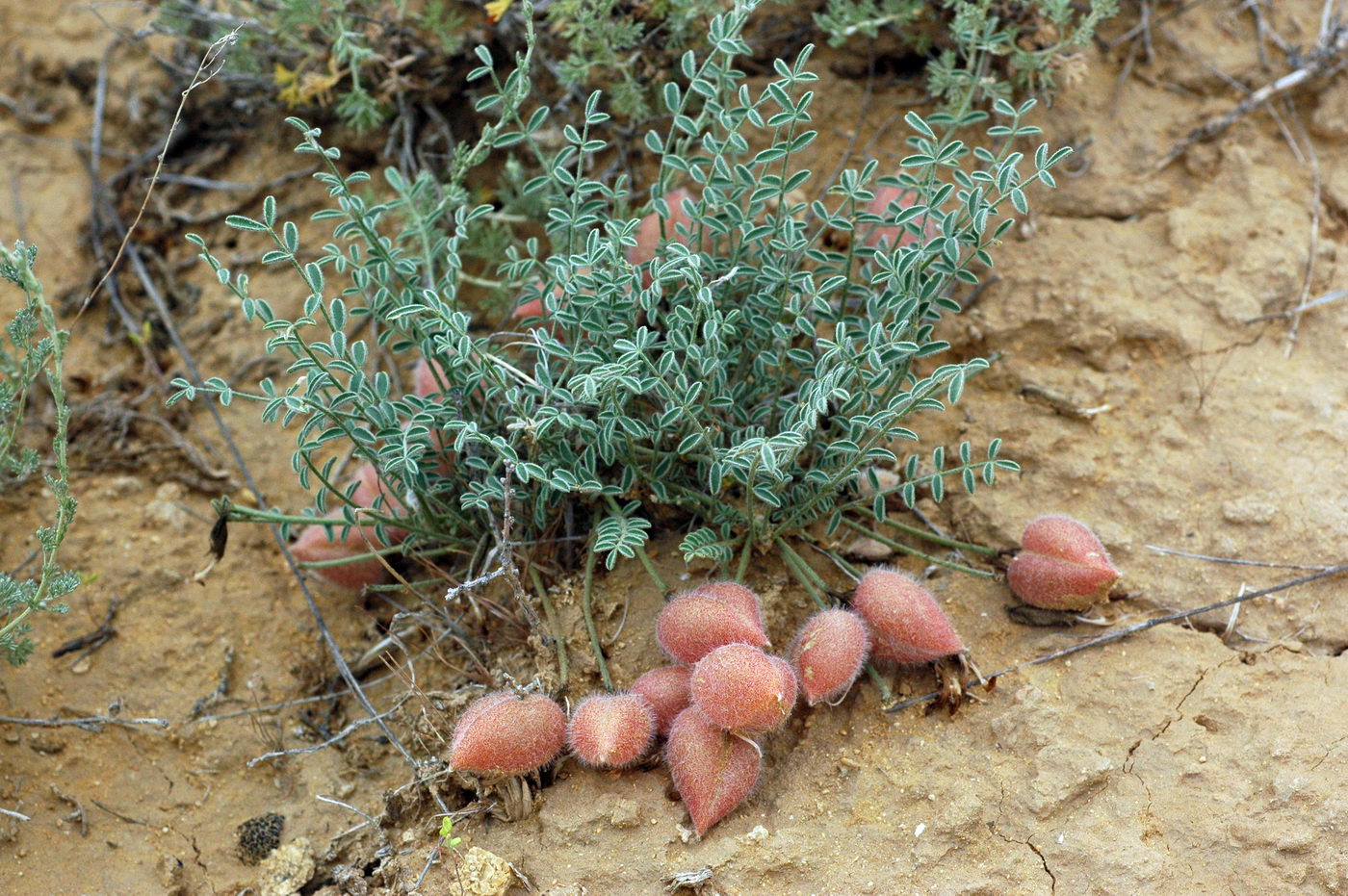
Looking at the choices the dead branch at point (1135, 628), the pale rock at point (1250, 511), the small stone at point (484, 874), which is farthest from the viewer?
the pale rock at point (1250, 511)

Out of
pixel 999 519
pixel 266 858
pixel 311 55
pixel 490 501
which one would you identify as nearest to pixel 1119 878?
pixel 999 519

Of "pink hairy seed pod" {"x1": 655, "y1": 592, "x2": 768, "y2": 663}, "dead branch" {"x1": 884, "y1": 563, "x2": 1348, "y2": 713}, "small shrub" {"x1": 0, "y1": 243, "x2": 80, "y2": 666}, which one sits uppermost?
"small shrub" {"x1": 0, "y1": 243, "x2": 80, "y2": 666}

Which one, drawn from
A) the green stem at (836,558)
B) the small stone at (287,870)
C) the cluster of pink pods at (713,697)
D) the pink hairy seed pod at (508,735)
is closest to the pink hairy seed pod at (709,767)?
the cluster of pink pods at (713,697)

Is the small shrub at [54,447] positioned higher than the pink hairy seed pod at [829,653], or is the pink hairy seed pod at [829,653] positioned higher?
the small shrub at [54,447]

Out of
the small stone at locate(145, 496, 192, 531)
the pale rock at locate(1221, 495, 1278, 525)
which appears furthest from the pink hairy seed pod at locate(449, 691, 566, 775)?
the pale rock at locate(1221, 495, 1278, 525)

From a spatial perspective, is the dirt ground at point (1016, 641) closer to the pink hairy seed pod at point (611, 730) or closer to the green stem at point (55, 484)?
the pink hairy seed pod at point (611, 730)

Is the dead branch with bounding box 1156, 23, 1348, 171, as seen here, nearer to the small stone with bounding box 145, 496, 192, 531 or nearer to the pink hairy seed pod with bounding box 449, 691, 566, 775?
the pink hairy seed pod with bounding box 449, 691, 566, 775

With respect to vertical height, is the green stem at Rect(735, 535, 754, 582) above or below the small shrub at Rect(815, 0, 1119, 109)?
below
